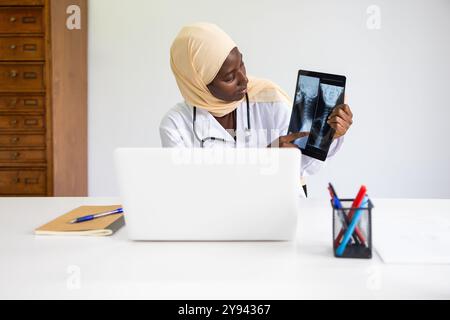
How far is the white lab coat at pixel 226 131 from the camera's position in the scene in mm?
2008

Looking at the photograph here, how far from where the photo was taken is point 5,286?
77 centimetres

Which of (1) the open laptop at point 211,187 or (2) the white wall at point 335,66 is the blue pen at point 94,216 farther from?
(2) the white wall at point 335,66

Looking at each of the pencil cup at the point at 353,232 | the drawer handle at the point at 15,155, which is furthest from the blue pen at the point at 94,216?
the drawer handle at the point at 15,155

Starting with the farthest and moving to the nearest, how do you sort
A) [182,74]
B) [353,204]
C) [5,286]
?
[182,74] → [353,204] → [5,286]

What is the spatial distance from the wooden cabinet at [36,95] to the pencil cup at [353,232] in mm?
2511

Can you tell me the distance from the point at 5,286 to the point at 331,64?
286 cm

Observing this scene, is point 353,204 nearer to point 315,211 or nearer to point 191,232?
point 191,232

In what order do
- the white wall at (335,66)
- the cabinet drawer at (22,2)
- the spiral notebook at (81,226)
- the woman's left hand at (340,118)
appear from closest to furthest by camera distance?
the spiral notebook at (81,226) → the woman's left hand at (340,118) → the cabinet drawer at (22,2) → the white wall at (335,66)

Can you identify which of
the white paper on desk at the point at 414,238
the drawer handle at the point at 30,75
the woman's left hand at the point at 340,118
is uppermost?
the drawer handle at the point at 30,75

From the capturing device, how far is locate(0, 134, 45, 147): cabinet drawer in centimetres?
314

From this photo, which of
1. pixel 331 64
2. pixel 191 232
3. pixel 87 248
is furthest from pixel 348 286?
pixel 331 64

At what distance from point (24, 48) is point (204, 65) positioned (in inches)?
63.1

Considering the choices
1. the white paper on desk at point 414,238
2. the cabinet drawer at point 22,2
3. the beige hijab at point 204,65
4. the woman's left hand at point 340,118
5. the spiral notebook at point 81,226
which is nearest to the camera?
the white paper on desk at point 414,238

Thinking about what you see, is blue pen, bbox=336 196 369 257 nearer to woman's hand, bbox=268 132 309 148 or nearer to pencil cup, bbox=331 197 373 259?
pencil cup, bbox=331 197 373 259
